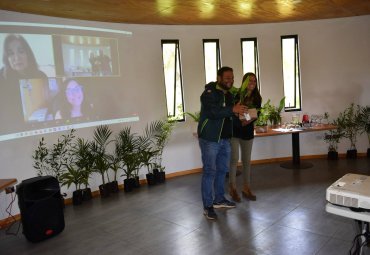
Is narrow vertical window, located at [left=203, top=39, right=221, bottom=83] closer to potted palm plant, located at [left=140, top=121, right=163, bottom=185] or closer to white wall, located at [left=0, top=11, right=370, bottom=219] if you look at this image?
white wall, located at [left=0, top=11, right=370, bottom=219]

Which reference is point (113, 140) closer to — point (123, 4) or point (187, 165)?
point (187, 165)

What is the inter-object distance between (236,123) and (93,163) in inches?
85.2

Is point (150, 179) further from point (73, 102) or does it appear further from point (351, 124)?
point (351, 124)

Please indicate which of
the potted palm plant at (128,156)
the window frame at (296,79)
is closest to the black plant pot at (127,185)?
the potted palm plant at (128,156)

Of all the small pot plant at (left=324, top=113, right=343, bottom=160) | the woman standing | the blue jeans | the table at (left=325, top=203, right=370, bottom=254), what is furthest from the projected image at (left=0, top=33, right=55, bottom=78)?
the small pot plant at (left=324, top=113, right=343, bottom=160)

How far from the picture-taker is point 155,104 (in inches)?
203

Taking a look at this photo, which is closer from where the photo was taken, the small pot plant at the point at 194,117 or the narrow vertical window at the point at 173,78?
the small pot plant at the point at 194,117

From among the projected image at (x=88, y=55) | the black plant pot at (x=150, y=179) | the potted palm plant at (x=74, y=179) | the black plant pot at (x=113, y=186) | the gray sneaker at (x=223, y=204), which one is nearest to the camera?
the gray sneaker at (x=223, y=204)

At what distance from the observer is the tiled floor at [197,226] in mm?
2713

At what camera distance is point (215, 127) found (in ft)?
10.2

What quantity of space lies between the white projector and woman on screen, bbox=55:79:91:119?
361 cm

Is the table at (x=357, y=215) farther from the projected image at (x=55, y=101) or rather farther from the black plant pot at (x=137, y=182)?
the projected image at (x=55, y=101)

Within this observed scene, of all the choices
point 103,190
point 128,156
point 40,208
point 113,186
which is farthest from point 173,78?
point 40,208

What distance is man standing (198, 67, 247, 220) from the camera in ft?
10.1
